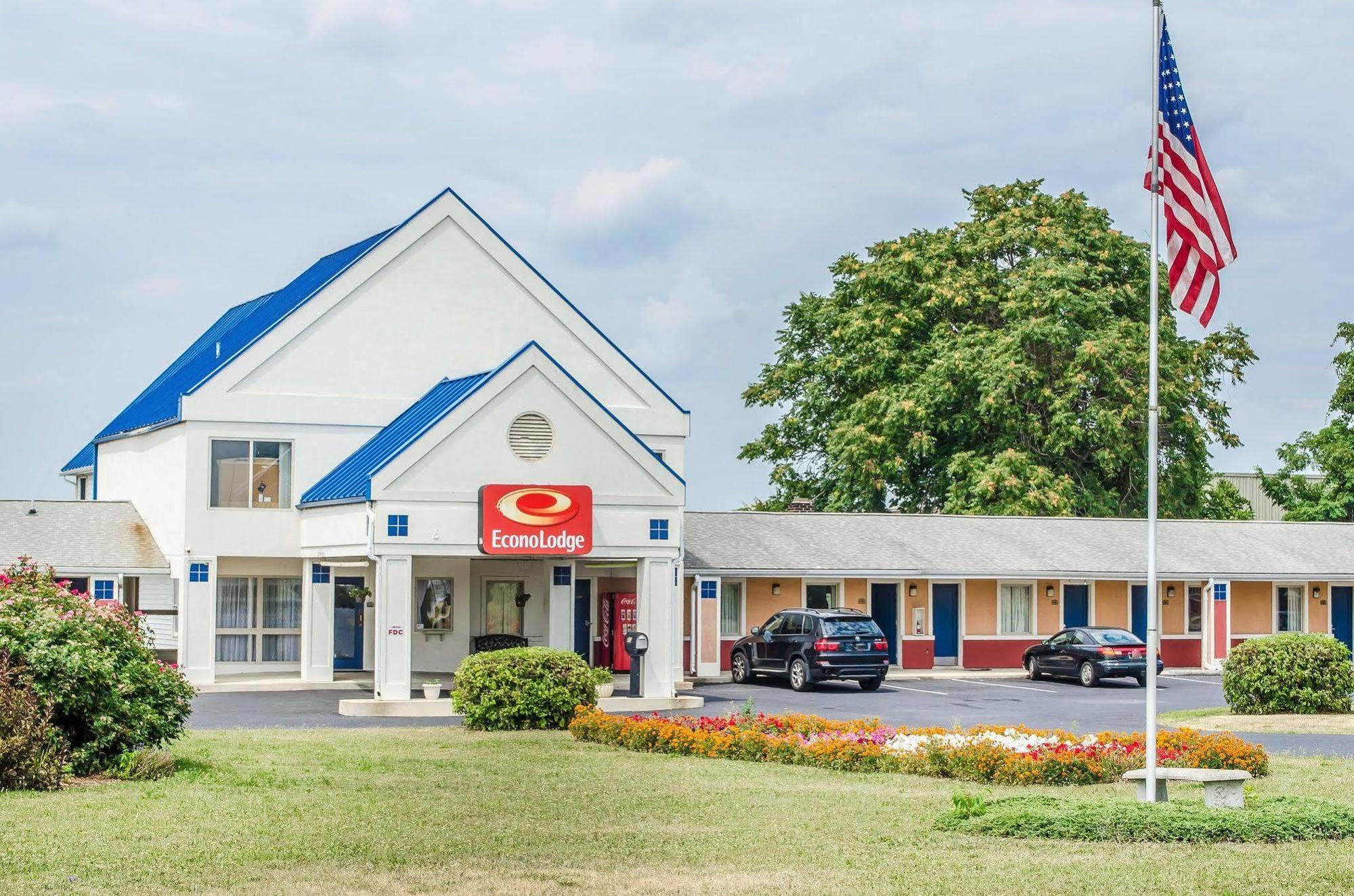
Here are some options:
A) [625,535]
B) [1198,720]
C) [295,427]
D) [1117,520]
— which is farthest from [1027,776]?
[1117,520]

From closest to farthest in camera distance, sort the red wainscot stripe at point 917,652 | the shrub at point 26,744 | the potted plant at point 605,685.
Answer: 1. the shrub at point 26,744
2. the potted plant at point 605,685
3. the red wainscot stripe at point 917,652

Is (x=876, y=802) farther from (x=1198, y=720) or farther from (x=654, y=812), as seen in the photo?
(x=1198, y=720)

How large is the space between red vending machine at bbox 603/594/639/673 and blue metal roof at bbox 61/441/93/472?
15.8 meters

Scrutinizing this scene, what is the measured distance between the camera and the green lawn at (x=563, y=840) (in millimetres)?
12141

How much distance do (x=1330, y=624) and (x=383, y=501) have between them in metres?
29.1

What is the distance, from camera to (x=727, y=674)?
4106 cm

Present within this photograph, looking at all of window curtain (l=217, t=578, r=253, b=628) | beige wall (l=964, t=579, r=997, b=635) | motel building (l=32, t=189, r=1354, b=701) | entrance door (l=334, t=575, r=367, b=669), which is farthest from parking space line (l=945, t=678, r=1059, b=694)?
window curtain (l=217, t=578, r=253, b=628)

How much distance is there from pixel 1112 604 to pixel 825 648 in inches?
535

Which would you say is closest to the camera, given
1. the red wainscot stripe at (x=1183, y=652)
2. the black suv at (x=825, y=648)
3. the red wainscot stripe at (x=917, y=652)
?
the black suv at (x=825, y=648)

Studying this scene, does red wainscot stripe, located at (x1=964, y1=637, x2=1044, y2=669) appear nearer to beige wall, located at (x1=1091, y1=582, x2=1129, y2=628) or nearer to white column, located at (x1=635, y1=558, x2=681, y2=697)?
beige wall, located at (x1=1091, y1=582, x2=1129, y2=628)

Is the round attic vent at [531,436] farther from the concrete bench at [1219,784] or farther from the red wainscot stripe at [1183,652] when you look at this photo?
the red wainscot stripe at [1183,652]

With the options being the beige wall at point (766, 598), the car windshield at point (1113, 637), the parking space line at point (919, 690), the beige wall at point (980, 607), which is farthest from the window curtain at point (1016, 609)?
the parking space line at point (919, 690)

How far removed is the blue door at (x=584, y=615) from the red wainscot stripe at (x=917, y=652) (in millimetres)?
8197

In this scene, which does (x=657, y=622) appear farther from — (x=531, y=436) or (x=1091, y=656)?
(x=1091, y=656)
